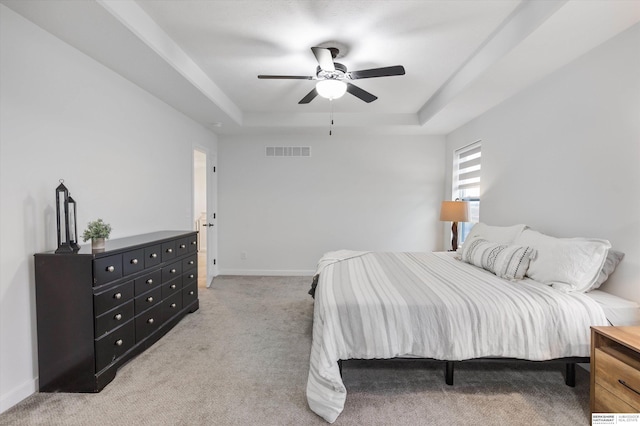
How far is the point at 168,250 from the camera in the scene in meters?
2.85

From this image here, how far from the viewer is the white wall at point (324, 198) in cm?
506

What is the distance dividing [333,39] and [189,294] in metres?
3.04

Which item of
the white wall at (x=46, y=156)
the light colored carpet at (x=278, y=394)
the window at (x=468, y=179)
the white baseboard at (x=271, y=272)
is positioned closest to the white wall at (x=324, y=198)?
the white baseboard at (x=271, y=272)

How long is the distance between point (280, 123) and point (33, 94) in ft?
9.75

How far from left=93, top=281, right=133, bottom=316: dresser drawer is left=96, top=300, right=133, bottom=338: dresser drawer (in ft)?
0.11

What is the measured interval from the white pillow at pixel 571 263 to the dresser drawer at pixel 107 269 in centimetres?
319

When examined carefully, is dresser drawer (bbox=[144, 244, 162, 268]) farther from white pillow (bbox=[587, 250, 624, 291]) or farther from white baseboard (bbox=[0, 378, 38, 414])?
white pillow (bbox=[587, 250, 624, 291])

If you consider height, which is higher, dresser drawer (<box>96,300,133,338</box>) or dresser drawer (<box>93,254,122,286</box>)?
dresser drawer (<box>93,254,122,286</box>)

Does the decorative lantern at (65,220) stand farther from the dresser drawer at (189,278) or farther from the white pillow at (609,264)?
the white pillow at (609,264)

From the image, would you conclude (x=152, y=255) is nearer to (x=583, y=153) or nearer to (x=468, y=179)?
(x=583, y=153)

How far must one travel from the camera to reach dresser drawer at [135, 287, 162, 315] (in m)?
2.41

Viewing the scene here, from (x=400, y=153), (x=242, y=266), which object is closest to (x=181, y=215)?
(x=242, y=266)

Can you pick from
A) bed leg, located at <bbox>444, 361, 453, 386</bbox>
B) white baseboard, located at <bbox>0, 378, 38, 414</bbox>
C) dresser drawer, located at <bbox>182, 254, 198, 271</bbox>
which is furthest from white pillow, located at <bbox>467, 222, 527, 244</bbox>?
white baseboard, located at <bbox>0, 378, 38, 414</bbox>

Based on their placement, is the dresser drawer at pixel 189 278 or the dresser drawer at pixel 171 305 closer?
the dresser drawer at pixel 171 305
